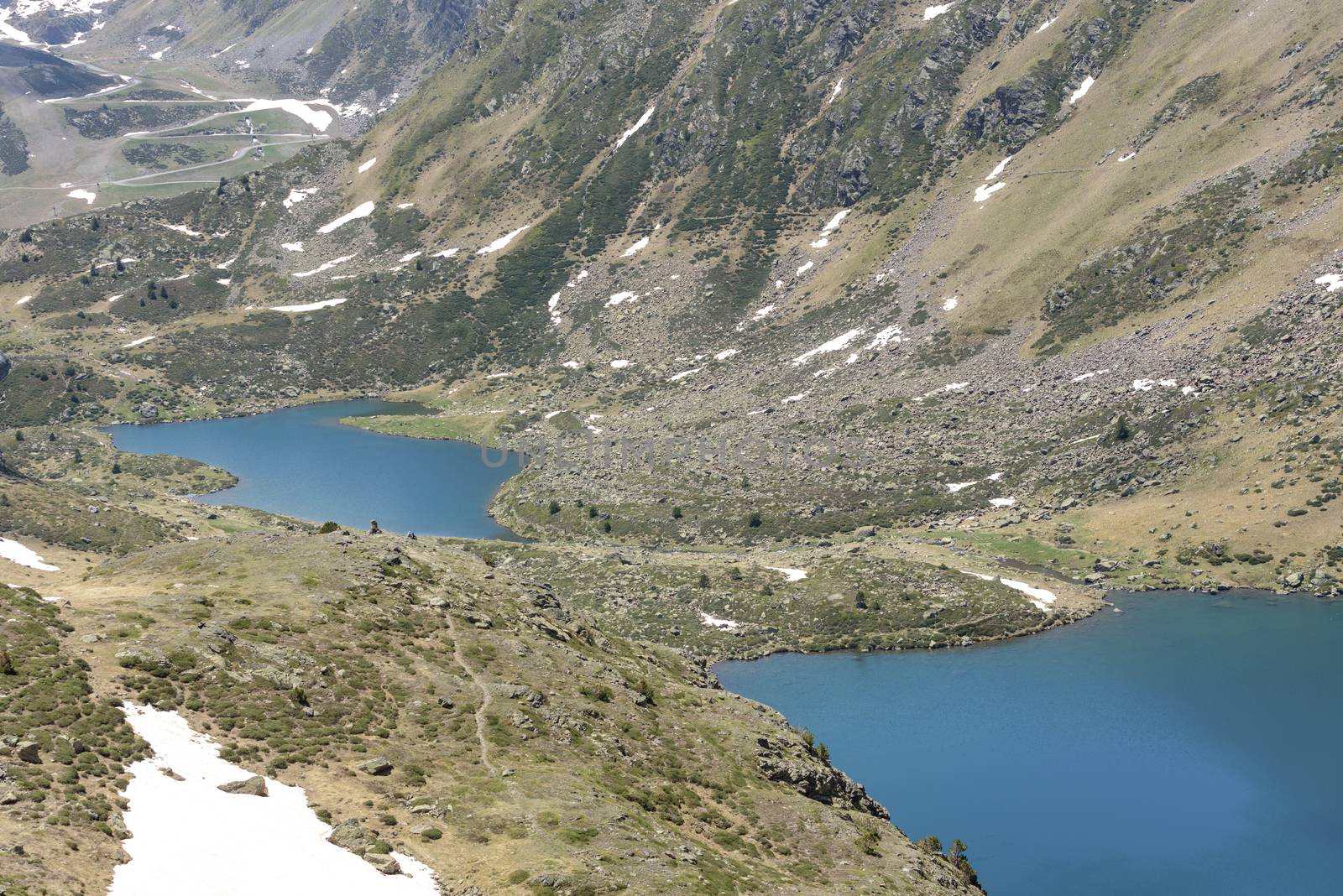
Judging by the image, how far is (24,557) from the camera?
55531 mm

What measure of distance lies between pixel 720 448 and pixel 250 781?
120m

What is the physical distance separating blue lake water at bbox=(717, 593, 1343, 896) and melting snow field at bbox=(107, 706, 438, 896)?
1732 inches

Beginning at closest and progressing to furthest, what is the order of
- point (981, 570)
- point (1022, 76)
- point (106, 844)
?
point (106, 844), point (981, 570), point (1022, 76)

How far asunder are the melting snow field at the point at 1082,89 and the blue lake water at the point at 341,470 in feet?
398

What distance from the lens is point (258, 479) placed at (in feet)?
514

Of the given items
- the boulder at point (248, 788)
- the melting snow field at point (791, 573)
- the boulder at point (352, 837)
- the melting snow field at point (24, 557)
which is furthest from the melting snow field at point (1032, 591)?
the boulder at point (248, 788)

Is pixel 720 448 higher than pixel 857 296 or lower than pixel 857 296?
lower

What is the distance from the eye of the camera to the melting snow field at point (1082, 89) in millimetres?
185825

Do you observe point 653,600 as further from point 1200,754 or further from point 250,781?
point 250,781

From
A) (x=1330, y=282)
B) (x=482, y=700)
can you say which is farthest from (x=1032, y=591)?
(x=482, y=700)

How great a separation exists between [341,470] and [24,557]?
10660 cm

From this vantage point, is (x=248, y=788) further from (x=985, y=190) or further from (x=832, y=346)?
(x=985, y=190)

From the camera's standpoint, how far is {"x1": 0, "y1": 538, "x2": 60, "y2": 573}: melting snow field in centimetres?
5316

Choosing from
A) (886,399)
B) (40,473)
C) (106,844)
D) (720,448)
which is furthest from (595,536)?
(106,844)
